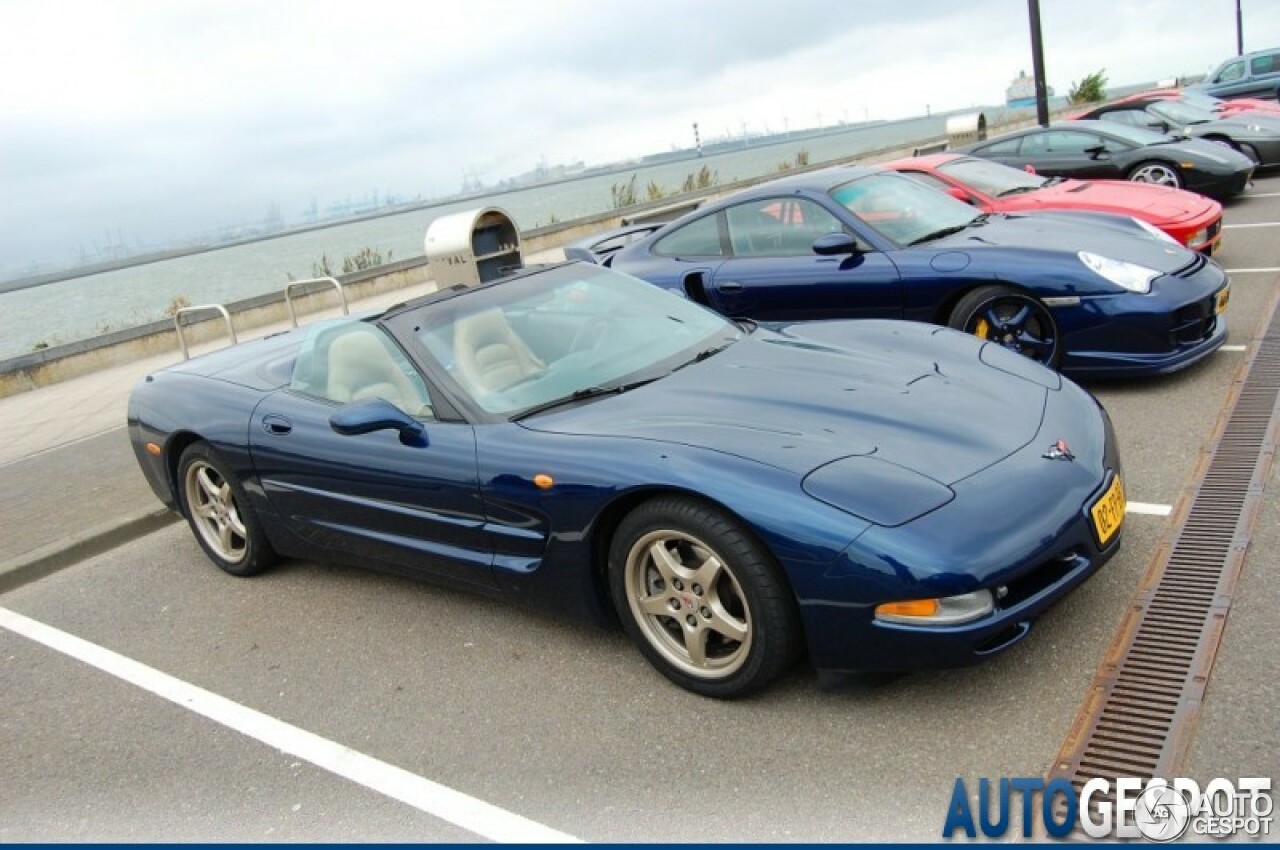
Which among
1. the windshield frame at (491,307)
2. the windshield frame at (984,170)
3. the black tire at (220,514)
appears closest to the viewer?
the windshield frame at (491,307)

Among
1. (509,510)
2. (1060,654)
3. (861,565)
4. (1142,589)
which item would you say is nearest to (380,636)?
(509,510)

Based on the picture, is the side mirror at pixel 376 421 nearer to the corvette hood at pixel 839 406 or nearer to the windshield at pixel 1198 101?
the corvette hood at pixel 839 406

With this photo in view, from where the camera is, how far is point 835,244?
640cm

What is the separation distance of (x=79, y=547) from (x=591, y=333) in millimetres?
3381

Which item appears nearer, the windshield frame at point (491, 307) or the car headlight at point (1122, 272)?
the windshield frame at point (491, 307)

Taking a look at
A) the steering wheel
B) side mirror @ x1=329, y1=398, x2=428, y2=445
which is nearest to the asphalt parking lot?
side mirror @ x1=329, y1=398, x2=428, y2=445

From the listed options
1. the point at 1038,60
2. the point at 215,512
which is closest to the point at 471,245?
the point at 215,512

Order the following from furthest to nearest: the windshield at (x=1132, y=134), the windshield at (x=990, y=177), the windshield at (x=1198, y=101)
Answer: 1. the windshield at (x=1198, y=101)
2. the windshield at (x=1132, y=134)
3. the windshield at (x=990, y=177)

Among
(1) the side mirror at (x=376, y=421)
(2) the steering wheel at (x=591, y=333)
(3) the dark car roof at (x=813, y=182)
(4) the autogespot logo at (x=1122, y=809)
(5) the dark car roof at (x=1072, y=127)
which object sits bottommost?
(4) the autogespot logo at (x=1122, y=809)

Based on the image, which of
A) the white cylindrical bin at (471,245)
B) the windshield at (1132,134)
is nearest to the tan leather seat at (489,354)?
the white cylindrical bin at (471,245)

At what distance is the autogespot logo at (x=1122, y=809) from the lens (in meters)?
2.48

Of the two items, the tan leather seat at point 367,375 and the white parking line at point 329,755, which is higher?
the tan leather seat at point 367,375

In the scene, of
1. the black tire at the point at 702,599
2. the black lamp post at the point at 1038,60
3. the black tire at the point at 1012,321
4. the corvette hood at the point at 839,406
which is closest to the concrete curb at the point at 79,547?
the corvette hood at the point at 839,406

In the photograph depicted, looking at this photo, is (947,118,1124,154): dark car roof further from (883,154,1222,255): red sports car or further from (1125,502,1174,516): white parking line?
(1125,502,1174,516): white parking line
